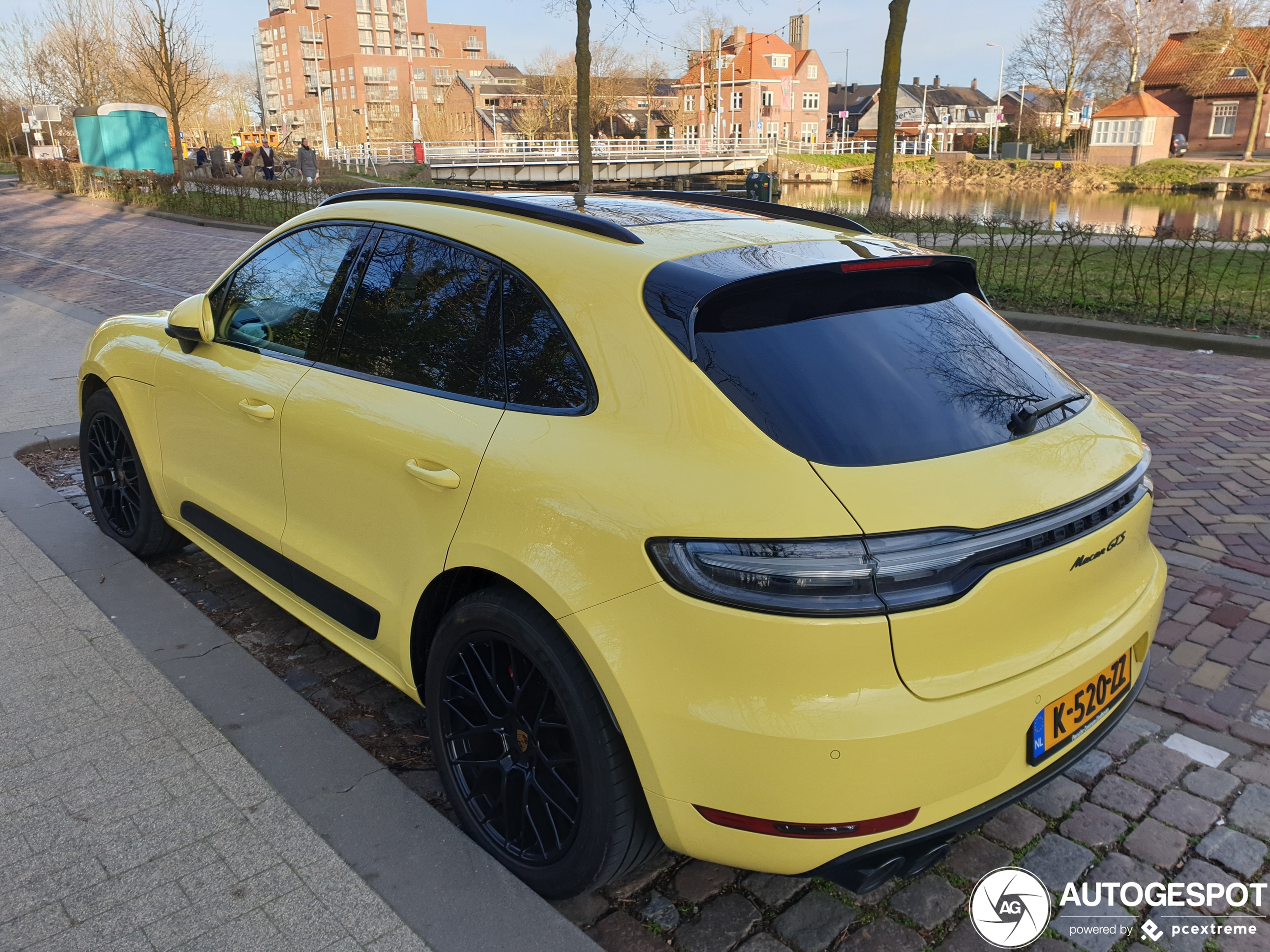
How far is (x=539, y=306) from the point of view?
250 cm

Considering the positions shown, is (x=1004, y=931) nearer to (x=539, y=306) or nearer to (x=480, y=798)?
(x=480, y=798)

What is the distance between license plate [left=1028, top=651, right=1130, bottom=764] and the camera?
2.15 metres

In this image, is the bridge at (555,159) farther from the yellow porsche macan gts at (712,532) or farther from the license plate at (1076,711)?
the license plate at (1076,711)

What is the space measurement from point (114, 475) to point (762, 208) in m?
3.32

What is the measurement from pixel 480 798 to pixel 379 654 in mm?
563

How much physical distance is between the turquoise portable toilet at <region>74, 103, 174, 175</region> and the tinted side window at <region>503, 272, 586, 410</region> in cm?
3960

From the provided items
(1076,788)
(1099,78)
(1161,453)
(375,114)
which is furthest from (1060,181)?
(375,114)

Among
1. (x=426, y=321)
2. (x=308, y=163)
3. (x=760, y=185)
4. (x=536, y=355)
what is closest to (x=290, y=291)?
(x=426, y=321)

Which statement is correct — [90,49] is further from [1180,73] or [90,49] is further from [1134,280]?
[1180,73]

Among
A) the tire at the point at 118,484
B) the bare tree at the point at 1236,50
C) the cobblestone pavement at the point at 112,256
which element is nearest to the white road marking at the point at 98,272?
the cobblestone pavement at the point at 112,256

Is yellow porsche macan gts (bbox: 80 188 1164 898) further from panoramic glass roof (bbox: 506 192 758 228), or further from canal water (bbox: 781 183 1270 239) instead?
canal water (bbox: 781 183 1270 239)

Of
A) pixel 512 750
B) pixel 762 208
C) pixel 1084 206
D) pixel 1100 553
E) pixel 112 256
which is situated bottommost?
pixel 1084 206

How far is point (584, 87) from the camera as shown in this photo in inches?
746

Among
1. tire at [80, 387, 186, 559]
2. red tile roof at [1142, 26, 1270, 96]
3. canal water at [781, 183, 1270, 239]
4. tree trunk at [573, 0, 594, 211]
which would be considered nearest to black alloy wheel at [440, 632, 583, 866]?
tire at [80, 387, 186, 559]
